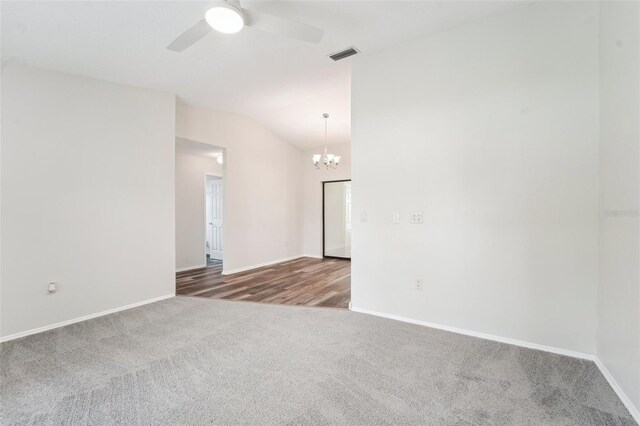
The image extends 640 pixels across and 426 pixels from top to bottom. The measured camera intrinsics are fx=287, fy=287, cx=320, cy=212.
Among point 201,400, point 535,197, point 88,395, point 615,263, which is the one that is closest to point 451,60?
point 535,197

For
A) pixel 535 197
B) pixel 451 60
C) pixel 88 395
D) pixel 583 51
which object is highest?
pixel 451 60

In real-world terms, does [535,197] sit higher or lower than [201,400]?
higher

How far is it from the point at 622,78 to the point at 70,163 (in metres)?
4.93

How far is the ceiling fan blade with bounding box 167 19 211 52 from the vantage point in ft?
6.57

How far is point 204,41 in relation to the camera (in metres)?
2.89

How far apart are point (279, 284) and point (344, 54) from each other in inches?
134

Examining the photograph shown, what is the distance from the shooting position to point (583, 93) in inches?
90.7

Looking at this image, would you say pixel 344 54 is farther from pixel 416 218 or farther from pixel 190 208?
pixel 190 208

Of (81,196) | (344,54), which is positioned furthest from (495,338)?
(81,196)

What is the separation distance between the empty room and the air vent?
0.07 feet

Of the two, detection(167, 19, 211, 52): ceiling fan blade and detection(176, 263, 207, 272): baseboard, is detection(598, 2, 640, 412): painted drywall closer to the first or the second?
detection(167, 19, 211, 52): ceiling fan blade

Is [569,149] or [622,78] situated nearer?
[622,78]

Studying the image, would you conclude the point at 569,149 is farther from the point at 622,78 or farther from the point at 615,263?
the point at 615,263

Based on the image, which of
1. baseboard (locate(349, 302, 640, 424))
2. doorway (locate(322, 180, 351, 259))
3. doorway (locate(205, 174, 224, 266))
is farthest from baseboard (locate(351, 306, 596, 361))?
doorway (locate(205, 174, 224, 266))
